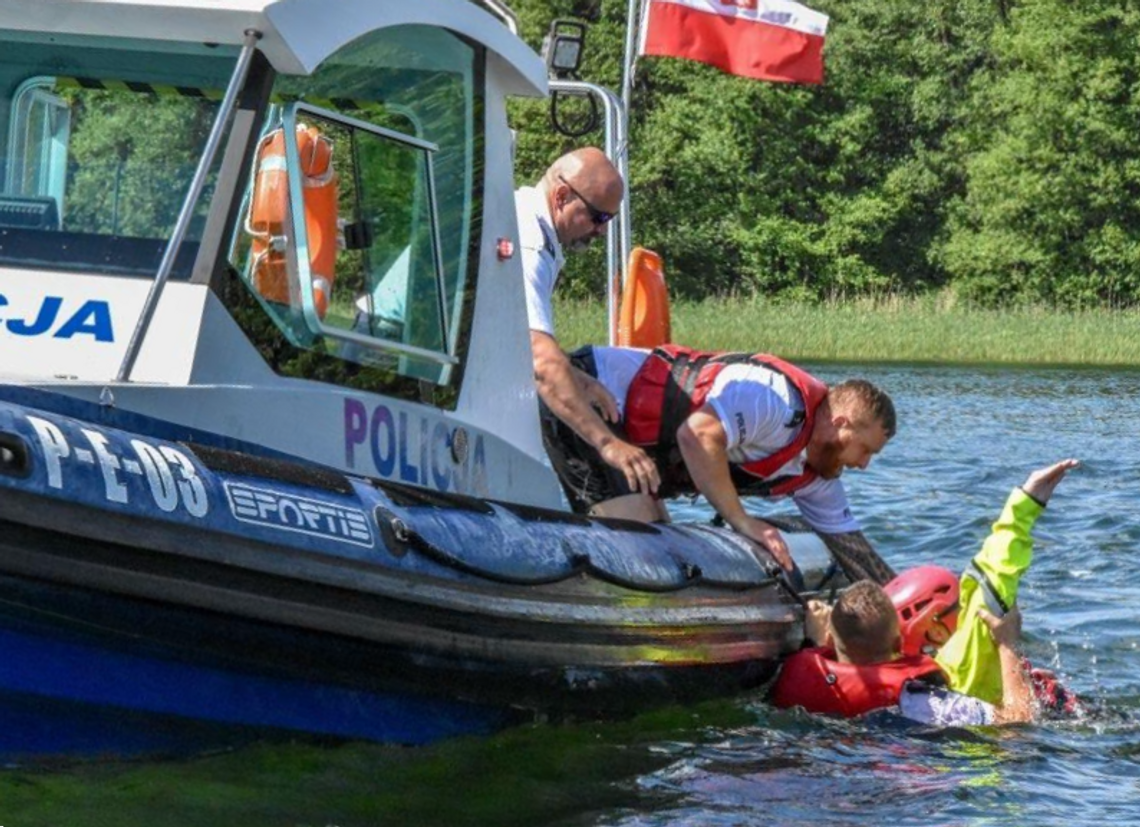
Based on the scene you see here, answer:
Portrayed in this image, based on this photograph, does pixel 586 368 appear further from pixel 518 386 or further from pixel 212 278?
pixel 212 278

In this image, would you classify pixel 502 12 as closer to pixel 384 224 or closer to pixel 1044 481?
pixel 384 224

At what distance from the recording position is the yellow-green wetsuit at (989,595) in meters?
7.10

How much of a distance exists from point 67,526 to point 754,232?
155 ft

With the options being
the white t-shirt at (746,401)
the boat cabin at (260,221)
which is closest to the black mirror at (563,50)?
the white t-shirt at (746,401)

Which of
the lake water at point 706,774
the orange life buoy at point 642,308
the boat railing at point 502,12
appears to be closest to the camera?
the lake water at point 706,774

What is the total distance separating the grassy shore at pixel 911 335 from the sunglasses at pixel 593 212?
23793mm

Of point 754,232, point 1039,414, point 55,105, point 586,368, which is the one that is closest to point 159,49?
point 55,105

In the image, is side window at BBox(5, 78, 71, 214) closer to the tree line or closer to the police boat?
the police boat

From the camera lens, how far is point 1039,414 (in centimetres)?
2223

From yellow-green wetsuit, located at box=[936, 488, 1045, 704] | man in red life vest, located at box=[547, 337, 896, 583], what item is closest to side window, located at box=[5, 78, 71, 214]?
man in red life vest, located at box=[547, 337, 896, 583]

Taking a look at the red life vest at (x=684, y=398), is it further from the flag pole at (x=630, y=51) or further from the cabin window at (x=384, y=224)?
the flag pole at (x=630, y=51)

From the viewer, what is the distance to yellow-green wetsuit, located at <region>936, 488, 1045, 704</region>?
7.10 meters

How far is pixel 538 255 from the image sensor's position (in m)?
7.70

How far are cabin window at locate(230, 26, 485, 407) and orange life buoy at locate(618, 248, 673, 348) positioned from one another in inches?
94.6
